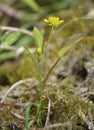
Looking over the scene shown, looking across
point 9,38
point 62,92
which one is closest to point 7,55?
point 9,38

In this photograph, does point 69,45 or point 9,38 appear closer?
point 69,45

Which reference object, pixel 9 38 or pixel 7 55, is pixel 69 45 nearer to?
pixel 9 38

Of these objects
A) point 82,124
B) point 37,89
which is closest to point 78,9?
point 37,89

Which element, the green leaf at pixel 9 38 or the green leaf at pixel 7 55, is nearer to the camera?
the green leaf at pixel 9 38

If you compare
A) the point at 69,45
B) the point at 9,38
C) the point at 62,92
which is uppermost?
the point at 9,38

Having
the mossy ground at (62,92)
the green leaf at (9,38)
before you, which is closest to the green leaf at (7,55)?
the mossy ground at (62,92)

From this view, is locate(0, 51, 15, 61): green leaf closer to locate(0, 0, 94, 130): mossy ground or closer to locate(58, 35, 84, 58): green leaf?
locate(0, 0, 94, 130): mossy ground

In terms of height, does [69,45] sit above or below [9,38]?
below

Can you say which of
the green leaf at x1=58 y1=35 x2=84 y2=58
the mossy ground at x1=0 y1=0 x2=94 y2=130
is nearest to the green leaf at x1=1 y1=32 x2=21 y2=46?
the mossy ground at x1=0 y1=0 x2=94 y2=130

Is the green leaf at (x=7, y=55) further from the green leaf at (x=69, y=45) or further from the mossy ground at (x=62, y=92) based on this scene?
the green leaf at (x=69, y=45)

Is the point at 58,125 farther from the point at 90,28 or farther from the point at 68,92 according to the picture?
the point at 90,28

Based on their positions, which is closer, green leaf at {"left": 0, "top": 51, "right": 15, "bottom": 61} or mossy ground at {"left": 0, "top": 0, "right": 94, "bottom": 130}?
mossy ground at {"left": 0, "top": 0, "right": 94, "bottom": 130}
